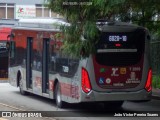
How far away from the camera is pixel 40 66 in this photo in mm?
21234

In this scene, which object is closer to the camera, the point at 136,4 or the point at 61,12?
the point at 61,12

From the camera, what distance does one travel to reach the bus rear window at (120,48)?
17406 mm

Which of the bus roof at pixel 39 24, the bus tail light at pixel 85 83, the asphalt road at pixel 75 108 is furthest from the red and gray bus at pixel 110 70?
the asphalt road at pixel 75 108

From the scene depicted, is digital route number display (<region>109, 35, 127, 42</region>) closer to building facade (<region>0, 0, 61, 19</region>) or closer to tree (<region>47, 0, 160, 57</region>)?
tree (<region>47, 0, 160, 57</region>)

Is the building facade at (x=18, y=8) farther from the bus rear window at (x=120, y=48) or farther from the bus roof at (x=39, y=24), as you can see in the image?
the bus rear window at (x=120, y=48)

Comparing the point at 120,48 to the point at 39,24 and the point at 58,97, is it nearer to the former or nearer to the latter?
the point at 58,97

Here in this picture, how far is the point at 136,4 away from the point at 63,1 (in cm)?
268

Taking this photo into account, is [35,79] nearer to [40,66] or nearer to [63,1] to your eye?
[40,66]

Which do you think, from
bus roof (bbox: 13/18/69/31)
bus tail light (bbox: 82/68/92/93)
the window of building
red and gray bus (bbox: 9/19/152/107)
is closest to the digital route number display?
red and gray bus (bbox: 9/19/152/107)

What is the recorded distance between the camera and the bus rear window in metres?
17.4

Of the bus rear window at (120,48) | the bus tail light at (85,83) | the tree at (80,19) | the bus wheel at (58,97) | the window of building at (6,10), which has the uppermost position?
the tree at (80,19)

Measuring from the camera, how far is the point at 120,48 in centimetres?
1758

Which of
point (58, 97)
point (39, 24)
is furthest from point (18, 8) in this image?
point (58, 97)

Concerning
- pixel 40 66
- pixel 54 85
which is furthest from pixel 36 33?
pixel 54 85
